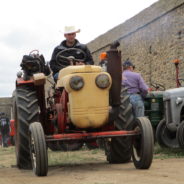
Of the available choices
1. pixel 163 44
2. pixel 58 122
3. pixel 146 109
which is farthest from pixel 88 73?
pixel 163 44

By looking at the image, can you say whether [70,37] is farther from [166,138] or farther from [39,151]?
[166,138]

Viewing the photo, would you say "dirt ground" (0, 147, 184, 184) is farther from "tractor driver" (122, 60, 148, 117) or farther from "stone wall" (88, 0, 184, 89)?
"stone wall" (88, 0, 184, 89)

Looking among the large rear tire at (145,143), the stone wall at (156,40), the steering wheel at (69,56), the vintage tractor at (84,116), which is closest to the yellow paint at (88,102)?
the vintage tractor at (84,116)

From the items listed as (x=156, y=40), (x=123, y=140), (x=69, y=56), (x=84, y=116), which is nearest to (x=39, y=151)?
(x=84, y=116)

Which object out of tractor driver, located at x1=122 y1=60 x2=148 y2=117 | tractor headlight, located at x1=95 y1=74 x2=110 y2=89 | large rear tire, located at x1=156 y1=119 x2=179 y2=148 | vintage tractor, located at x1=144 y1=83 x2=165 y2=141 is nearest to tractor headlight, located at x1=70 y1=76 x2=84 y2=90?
tractor headlight, located at x1=95 y1=74 x2=110 y2=89

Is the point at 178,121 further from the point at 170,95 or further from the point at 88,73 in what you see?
the point at 88,73

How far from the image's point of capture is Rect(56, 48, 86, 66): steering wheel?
688 cm

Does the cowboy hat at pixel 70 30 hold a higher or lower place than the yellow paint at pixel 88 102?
higher

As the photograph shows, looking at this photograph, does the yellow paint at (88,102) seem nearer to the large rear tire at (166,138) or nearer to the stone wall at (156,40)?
the large rear tire at (166,138)

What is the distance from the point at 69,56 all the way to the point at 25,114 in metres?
1.12

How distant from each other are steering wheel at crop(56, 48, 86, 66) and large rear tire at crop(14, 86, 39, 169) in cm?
56

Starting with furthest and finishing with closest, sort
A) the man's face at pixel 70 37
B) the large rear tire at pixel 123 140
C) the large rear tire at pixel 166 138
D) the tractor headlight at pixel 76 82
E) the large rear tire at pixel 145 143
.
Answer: the large rear tire at pixel 166 138, the man's face at pixel 70 37, the large rear tire at pixel 123 140, the tractor headlight at pixel 76 82, the large rear tire at pixel 145 143

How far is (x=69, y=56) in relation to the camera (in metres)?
7.12

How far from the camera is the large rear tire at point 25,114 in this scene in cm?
642
